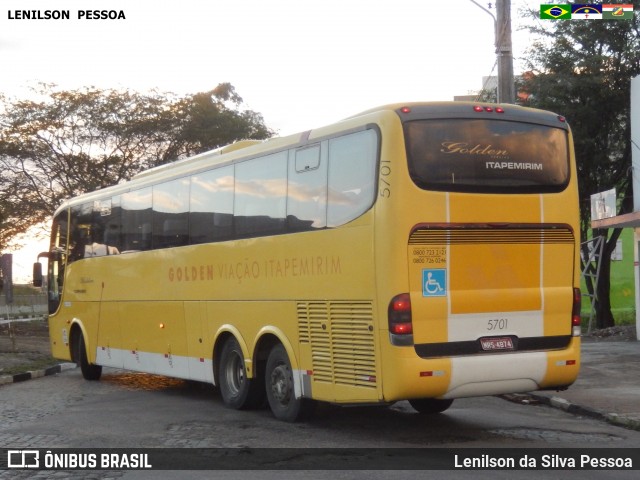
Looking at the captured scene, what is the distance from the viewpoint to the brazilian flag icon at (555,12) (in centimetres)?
3066

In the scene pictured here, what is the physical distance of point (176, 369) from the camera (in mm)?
16141

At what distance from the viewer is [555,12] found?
3125 centimetres

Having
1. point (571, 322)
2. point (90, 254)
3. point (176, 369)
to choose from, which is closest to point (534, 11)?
point (90, 254)

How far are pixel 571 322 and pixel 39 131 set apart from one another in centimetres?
3724

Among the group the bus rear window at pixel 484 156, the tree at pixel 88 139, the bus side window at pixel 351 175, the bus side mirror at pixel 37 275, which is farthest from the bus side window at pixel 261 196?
the tree at pixel 88 139

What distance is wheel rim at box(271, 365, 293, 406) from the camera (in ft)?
41.2

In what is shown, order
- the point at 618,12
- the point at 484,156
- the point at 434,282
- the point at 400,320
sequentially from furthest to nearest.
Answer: the point at 618,12
the point at 484,156
the point at 434,282
the point at 400,320

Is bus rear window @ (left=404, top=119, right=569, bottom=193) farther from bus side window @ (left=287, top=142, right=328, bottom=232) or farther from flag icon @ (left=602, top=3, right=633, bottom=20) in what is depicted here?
flag icon @ (left=602, top=3, right=633, bottom=20)

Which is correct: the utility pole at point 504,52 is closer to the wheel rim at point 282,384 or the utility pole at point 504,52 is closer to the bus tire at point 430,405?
the bus tire at point 430,405

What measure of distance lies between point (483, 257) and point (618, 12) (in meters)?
22.0

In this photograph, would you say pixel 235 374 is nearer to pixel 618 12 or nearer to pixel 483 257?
pixel 483 257

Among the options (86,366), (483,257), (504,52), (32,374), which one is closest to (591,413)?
(483,257)

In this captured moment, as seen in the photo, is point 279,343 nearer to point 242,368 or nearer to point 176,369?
point 242,368

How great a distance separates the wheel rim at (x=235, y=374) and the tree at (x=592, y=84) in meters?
19.9
